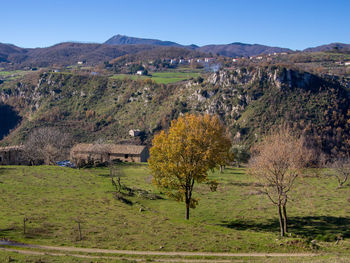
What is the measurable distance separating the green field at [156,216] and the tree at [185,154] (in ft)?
14.4

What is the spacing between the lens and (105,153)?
7856 centimetres

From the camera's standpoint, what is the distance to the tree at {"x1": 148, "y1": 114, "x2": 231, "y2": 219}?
104ft

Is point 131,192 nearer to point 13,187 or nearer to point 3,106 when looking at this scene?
point 13,187

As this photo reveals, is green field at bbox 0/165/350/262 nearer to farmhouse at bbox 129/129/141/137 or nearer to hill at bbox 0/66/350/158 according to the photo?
hill at bbox 0/66/350/158

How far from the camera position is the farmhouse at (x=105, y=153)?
7136 centimetres

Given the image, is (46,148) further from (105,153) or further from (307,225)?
(307,225)

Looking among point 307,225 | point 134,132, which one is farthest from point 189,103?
point 307,225

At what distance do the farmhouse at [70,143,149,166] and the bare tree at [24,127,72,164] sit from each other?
329 centimetres

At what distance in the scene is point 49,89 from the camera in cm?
17588

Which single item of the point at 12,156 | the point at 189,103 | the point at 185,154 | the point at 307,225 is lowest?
the point at 12,156

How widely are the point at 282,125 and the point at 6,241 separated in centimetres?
9421

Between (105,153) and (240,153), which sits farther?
(105,153)

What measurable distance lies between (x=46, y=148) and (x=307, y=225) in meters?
57.5

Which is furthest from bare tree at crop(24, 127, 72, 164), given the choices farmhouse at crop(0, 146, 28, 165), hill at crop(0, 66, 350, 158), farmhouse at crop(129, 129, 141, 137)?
hill at crop(0, 66, 350, 158)
